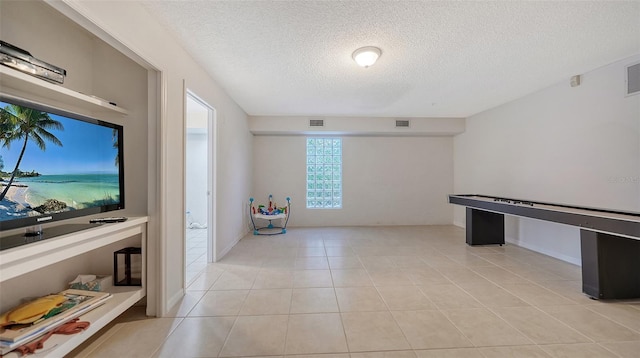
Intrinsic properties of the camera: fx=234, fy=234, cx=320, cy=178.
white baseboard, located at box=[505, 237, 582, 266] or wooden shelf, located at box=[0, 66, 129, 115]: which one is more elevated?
wooden shelf, located at box=[0, 66, 129, 115]

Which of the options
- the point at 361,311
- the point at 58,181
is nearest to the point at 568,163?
the point at 361,311

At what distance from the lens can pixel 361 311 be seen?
209 cm

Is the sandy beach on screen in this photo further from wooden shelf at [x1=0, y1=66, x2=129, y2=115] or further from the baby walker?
the baby walker

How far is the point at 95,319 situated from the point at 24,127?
4.13 ft

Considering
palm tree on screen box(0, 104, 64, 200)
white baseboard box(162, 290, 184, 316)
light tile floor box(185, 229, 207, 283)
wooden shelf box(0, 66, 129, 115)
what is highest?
wooden shelf box(0, 66, 129, 115)

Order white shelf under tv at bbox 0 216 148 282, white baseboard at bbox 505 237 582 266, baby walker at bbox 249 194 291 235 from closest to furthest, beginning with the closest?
white shelf under tv at bbox 0 216 148 282
white baseboard at bbox 505 237 582 266
baby walker at bbox 249 194 291 235

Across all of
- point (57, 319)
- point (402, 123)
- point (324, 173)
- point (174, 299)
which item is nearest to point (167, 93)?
point (57, 319)

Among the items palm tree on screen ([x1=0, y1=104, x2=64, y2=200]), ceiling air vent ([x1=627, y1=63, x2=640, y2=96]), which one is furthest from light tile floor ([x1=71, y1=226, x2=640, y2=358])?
ceiling air vent ([x1=627, y1=63, x2=640, y2=96])

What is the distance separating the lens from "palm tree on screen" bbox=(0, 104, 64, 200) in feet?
4.22

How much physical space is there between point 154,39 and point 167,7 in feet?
0.93

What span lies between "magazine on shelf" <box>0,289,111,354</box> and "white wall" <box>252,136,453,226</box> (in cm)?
407

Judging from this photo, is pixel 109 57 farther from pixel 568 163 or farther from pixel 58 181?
pixel 568 163

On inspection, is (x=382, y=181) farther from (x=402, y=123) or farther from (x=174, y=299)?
(x=174, y=299)

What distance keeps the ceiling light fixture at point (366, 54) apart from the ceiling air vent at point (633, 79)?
111 inches
